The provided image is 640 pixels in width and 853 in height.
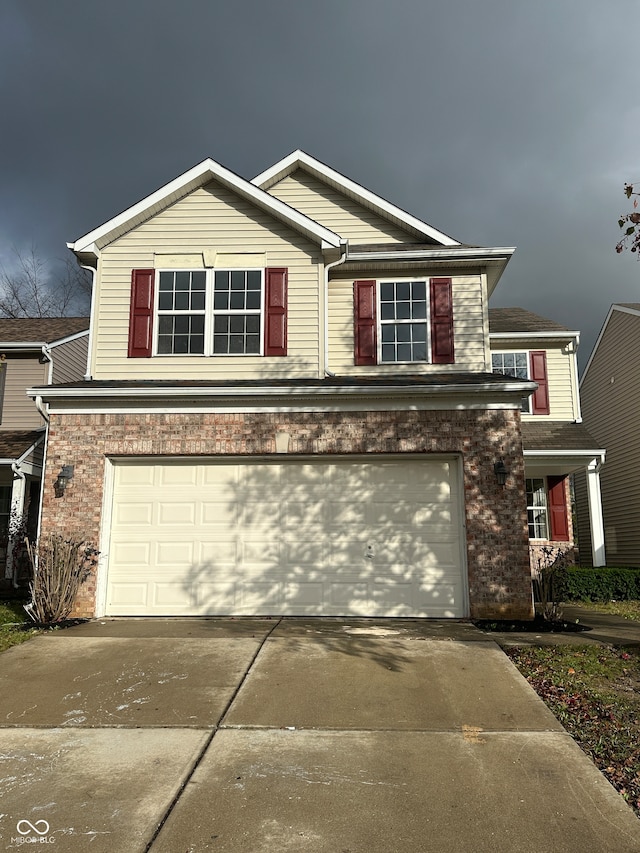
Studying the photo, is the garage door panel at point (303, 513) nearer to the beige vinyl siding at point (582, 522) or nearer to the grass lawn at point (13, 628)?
the grass lawn at point (13, 628)

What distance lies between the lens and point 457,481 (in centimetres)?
939

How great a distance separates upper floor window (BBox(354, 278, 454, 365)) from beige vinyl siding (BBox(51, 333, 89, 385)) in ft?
26.6

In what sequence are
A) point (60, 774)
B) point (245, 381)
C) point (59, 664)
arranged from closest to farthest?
1. point (60, 774)
2. point (59, 664)
3. point (245, 381)

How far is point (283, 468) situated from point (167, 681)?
4.18 meters

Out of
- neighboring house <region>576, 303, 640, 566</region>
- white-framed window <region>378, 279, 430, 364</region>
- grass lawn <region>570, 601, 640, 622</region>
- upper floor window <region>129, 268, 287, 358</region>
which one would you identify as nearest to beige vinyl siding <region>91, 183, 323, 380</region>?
upper floor window <region>129, 268, 287, 358</region>

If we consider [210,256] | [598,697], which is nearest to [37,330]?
[210,256]

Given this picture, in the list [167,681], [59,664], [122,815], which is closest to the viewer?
[122,815]

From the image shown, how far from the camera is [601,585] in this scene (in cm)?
1320

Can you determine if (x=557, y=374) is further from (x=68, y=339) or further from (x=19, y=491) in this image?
(x=19, y=491)

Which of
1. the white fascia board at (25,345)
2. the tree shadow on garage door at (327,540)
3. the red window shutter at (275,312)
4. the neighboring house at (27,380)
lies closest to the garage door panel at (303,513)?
the tree shadow on garage door at (327,540)

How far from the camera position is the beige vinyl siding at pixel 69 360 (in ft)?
52.1

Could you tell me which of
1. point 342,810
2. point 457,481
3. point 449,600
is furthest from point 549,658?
point 342,810

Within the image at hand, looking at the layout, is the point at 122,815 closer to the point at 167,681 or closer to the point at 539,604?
the point at 167,681

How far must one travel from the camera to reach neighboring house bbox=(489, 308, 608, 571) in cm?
1520
